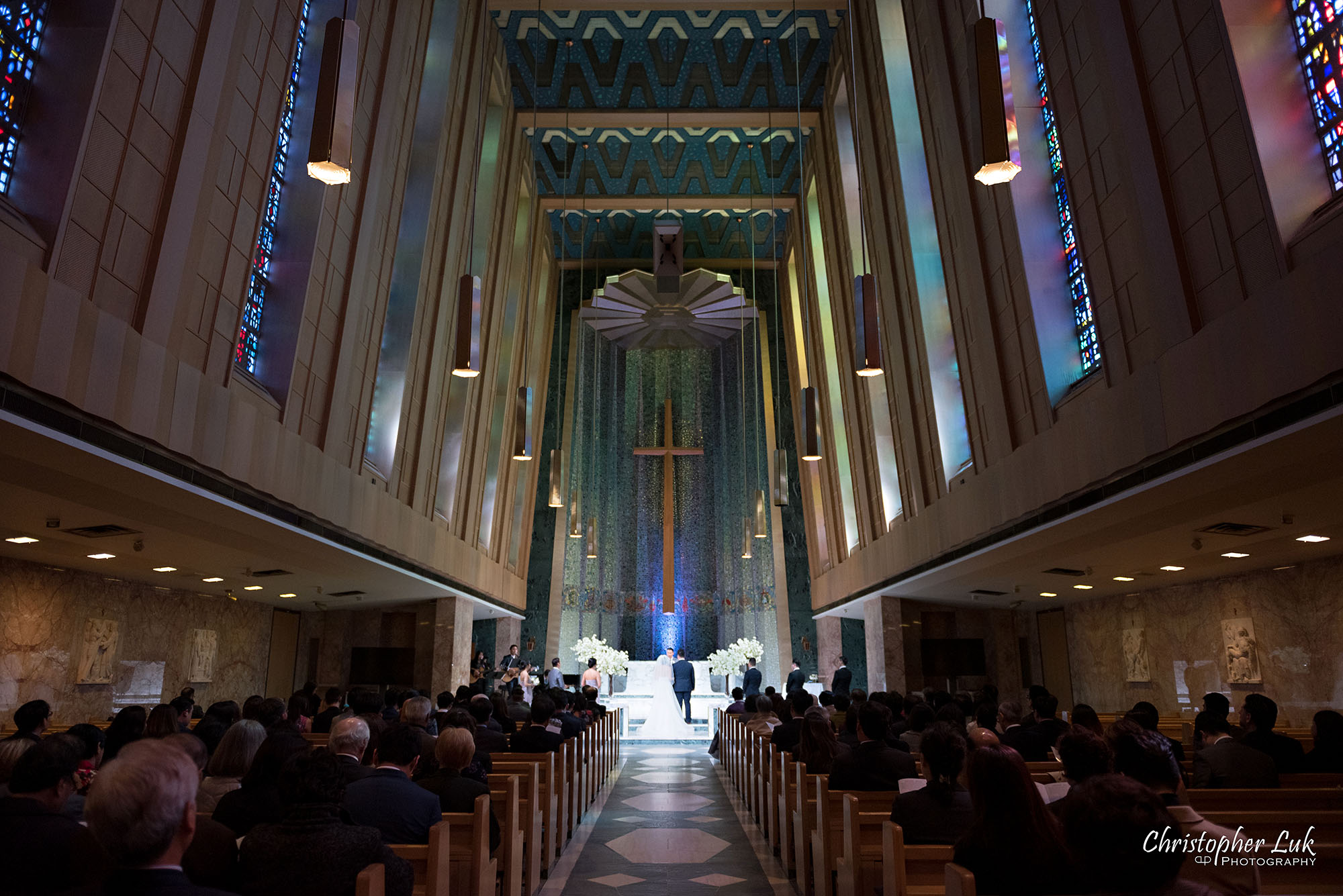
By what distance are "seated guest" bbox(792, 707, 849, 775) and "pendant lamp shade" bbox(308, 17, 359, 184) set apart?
446 centimetres

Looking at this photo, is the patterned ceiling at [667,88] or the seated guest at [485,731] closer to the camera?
the seated guest at [485,731]

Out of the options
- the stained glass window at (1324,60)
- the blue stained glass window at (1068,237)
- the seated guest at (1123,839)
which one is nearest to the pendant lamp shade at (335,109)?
the seated guest at (1123,839)

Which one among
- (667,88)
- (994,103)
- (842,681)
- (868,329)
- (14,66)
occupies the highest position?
(667,88)

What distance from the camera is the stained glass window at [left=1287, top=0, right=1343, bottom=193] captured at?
4617mm

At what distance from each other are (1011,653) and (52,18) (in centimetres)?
1501

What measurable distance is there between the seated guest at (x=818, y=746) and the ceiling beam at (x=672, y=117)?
12.5 m

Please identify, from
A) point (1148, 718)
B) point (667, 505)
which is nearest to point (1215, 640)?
point (1148, 718)

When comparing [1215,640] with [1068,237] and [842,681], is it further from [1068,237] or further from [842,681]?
[1068,237]

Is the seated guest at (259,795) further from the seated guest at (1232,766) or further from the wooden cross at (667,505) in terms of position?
the wooden cross at (667,505)

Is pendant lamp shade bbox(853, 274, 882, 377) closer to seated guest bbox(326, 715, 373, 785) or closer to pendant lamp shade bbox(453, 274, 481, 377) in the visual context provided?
pendant lamp shade bbox(453, 274, 481, 377)

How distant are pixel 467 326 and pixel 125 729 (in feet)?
12.0

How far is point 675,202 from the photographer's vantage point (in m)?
18.8

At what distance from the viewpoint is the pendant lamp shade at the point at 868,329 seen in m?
6.42

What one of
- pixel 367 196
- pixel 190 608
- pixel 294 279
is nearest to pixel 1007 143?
pixel 294 279
